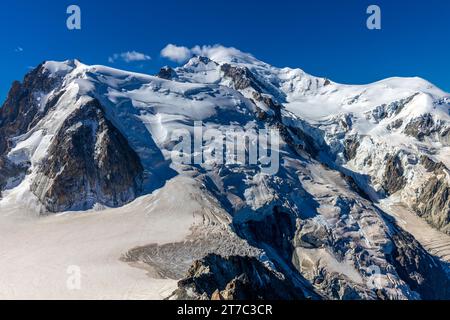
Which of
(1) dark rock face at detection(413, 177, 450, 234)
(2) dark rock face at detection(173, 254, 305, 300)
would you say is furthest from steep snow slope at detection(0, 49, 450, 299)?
(1) dark rock face at detection(413, 177, 450, 234)

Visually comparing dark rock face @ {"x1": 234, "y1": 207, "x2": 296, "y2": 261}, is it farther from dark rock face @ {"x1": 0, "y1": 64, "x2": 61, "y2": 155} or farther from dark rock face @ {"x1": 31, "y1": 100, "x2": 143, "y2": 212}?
dark rock face @ {"x1": 0, "y1": 64, "x2": 61, "y2": 155}

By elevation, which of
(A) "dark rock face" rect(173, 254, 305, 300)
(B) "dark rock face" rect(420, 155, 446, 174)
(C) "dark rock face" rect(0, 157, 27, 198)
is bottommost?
(A) "dark rock face" rect(173, 254, 305, 300)

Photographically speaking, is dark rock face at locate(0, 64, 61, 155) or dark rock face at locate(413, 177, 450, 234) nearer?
dark rock face at locate(0, 64, 61, 155)

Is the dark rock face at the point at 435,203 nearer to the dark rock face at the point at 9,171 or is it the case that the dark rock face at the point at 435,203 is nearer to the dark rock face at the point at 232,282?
the dark rock face at the point at 232,282

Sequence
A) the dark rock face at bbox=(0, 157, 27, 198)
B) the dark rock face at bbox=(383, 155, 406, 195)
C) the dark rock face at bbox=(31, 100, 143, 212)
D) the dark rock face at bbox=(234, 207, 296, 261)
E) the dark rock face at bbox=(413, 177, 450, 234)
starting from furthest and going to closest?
the dark rock face at bbox=(383, 155, 406, 195)
the dark rock face at bbox=(413, 177, 450, 234)
the dark rock face at bbox=(0, 157, 27, 198)
the dark rock face at bbox=(234, 207, 296, 261)
the dark rock face at bbox=(31, 100, 143, 212)

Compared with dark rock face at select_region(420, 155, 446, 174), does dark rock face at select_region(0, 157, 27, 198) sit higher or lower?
lower

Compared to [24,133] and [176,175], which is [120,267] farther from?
[24,133]
